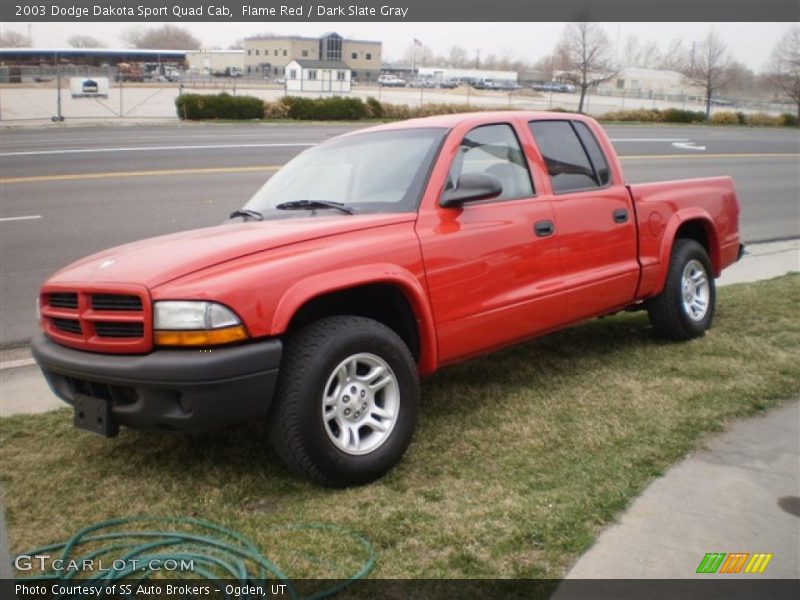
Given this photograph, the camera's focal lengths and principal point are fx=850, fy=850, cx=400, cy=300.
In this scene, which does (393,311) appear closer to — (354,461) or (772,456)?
(354,461)

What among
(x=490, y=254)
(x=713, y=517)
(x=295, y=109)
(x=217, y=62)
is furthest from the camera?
(x=217, y=62)

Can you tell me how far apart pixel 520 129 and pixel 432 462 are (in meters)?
2.28

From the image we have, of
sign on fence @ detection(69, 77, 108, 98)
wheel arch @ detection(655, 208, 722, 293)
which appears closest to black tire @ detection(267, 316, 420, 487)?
wheel arch @ detection(655, 208, 722, 293)

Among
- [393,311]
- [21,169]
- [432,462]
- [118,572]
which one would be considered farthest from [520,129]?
[21,169]

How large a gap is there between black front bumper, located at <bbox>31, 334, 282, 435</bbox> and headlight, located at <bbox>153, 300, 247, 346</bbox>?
0.05 metres

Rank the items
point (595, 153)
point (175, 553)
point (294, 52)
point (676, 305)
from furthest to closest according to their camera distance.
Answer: point (294, 52)
point (676, 305)
point (595, 153)
point (175, 553)

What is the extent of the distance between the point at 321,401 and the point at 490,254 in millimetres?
1429

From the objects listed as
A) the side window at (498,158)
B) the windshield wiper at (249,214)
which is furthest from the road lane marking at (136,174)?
the side window at (498,158)

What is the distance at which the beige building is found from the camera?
138ft

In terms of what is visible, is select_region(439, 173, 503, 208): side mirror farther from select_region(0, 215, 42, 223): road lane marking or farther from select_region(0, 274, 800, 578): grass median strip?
select_region(0, 215, 42, 223): road lane marking

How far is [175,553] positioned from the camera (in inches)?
132

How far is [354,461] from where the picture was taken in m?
3.95

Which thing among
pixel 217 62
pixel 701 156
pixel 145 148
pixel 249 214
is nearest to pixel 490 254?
pixel 249 214

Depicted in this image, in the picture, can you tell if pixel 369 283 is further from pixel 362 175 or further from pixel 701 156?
pixel 701 156
